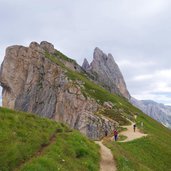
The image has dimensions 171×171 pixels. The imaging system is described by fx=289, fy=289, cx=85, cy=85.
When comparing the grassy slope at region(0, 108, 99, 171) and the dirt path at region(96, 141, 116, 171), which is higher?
the grassy slope at region(0, 108, 99, 171)

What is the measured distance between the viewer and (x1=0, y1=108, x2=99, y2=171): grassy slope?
56.7ft

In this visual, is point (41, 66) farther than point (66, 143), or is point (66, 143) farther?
point (41, 66)

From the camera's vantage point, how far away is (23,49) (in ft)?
413

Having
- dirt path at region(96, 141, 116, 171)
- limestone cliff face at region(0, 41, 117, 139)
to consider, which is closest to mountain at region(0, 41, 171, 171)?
limestone cliff face at region(0, 41, 117, 139)

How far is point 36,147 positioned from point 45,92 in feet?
300

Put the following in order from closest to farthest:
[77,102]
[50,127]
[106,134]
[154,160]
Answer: [50,127], [154,160], [106,134], [77,102]

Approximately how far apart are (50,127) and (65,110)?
7254cm

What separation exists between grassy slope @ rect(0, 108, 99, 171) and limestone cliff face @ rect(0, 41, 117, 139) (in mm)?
49951

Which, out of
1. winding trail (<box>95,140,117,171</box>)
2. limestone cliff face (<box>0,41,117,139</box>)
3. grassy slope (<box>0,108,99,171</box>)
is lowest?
winding trail (<box>95,140,117,171</box>)

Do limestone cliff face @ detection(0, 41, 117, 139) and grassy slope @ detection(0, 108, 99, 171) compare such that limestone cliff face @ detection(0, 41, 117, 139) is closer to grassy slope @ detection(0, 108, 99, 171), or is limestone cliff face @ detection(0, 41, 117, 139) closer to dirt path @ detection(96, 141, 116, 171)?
dirt path @ detection(96, 141, 116, 171)

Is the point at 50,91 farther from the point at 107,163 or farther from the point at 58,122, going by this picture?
the point at 107,163

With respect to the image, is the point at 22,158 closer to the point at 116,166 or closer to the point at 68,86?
the point at 116,166

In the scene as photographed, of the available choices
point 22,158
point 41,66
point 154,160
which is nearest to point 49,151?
point 22,158

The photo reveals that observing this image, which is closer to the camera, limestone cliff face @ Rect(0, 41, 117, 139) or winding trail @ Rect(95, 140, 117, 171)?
winding trail @ Rect(95, 140, 117, 171)
